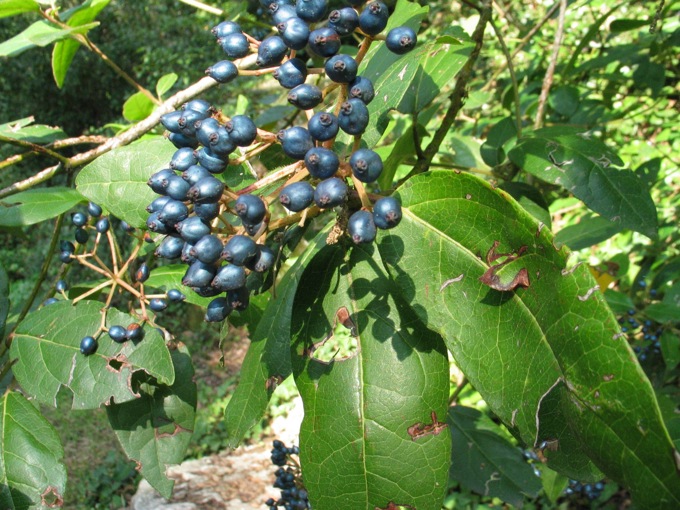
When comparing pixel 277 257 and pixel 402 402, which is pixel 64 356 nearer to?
pixel 277 257

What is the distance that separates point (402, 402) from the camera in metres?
1.16

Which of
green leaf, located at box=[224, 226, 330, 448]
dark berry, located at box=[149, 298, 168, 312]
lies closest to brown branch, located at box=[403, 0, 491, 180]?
green leaf, located at box=[224, 226, 330, 448]

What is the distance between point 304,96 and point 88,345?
0.92 m

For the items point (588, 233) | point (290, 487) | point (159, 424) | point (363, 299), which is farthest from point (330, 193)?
point (290, 487)

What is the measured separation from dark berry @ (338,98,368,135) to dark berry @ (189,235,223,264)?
0.92 feet

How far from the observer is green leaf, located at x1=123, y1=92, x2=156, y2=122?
96.0 inches

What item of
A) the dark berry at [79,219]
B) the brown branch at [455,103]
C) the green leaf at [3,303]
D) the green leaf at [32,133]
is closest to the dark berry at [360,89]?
the brown branch at [455,103]

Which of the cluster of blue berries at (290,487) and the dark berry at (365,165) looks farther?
the cluster of blue berries at (290,487)

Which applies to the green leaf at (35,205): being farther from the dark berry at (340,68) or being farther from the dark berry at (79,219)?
the dark berry at (340,68)

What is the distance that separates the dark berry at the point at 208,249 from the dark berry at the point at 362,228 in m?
0.22

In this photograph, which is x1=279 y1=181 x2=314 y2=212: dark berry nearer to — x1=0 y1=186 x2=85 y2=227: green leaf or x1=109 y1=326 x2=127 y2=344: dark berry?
x1=109 y1=326 x2=127 y2=344: dark berry

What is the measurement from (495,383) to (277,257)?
473 millimetres

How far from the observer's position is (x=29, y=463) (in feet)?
5.17

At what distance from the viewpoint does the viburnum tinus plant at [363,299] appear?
957mm
